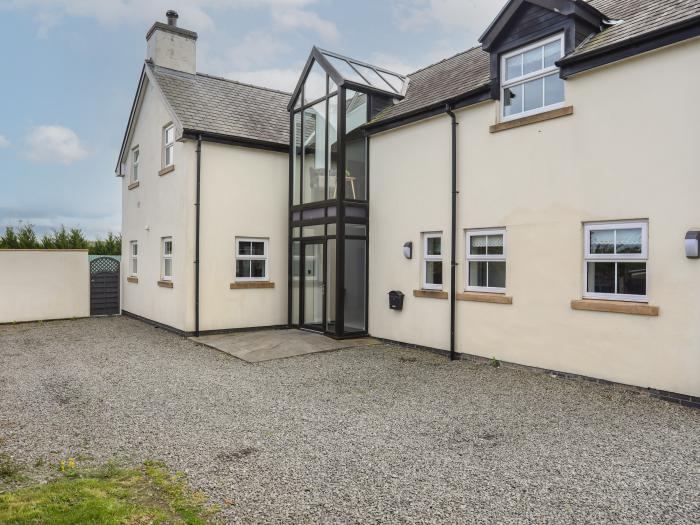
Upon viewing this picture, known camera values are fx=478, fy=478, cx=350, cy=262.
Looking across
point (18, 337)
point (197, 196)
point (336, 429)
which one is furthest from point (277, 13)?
point (336, 429)

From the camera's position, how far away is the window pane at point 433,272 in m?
10.0

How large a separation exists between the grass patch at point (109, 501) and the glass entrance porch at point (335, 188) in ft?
24.0

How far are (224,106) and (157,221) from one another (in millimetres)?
3818

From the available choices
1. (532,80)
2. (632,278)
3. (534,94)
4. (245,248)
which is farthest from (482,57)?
(245,248)

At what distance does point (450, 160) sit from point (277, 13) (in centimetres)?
1172

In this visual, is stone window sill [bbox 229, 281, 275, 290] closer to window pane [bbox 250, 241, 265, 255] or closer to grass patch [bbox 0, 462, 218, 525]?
window pane [bbox 250, 241, 265, 255]

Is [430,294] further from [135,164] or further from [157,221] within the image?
[135,164]

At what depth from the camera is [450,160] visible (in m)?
9.65

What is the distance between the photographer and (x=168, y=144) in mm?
13320

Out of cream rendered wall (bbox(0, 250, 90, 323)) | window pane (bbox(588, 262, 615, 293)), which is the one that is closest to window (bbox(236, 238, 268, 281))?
cream rendered wall (bbox(0, 250, 90, 323))

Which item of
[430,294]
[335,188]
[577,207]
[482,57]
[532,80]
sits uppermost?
[482,57]

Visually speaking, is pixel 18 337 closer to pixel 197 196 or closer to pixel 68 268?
pixel 68 268

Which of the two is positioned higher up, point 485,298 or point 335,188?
point 335,188

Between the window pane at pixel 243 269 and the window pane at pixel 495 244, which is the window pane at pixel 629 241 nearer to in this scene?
the window pane at pixel 495 244
